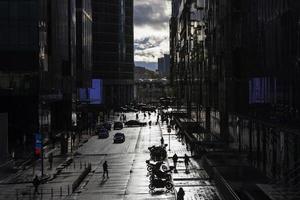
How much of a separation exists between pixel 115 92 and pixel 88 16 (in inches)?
2664

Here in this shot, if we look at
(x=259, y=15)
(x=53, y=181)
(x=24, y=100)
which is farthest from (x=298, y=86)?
(x=24, y=100)

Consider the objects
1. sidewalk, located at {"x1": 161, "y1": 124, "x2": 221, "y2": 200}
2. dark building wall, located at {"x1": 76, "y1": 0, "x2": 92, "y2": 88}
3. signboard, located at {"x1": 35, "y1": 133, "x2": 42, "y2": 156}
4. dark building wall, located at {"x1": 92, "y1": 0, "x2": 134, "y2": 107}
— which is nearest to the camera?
sidewalk, located at {"x1": 161, "y1": 124, "x2": 221, "y2": 200}

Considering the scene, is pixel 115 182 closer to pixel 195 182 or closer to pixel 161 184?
pixel 161 184

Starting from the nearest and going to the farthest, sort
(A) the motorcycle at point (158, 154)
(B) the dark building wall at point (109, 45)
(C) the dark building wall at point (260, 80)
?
(C) the dark building wall at point (260, 80), (A) the motorcycle at point (158, 154), (B) the dark building wall at point (109, 45)

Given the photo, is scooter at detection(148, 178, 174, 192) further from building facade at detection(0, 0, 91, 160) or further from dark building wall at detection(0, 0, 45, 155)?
dark building wall at detection(0, 0, 45, 155)

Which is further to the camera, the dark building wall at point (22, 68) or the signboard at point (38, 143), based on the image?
the dark building wall at point (22, 68)

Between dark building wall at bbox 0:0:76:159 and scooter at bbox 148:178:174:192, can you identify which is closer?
scooter at bbox 148:178:174:192

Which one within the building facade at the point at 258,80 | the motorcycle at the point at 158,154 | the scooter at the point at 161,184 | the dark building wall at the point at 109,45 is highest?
the dark building wall at the point at 109,45

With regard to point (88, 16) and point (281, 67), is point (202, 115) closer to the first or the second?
point (281, 67)

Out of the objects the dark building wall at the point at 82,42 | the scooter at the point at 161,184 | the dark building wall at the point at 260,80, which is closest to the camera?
the dark building wall at the point at 260,80

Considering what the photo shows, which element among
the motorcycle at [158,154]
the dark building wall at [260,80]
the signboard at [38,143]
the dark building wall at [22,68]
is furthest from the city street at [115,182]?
the dark building wall at [22,68]

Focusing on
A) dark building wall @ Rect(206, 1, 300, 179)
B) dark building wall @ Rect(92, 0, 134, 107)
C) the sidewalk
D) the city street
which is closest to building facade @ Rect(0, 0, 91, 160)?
the city street

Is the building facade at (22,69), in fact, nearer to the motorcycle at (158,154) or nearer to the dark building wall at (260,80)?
the motorcycle at (158,154)

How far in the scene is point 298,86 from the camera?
30797mm
